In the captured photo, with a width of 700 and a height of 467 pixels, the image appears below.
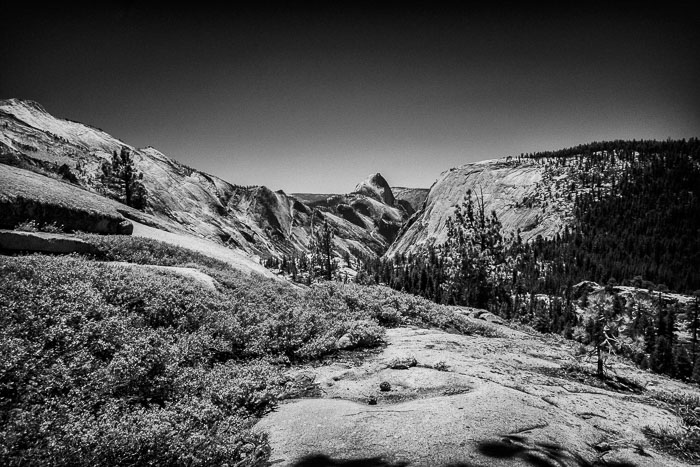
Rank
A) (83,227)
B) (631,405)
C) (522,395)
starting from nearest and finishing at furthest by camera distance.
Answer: (522,395), (631,405), (83,227)

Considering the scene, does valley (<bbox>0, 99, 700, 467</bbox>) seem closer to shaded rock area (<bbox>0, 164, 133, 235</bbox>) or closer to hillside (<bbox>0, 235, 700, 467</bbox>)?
hillside (<bbox>0, 235, 700, 467</bbox>)

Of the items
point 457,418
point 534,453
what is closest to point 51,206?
point 457,418

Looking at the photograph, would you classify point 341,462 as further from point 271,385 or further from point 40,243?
point 40,243

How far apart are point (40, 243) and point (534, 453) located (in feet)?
63.0

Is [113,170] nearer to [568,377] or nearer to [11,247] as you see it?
[11,247]

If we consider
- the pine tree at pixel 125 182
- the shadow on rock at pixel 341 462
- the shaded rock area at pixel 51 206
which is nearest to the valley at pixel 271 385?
the shadow on rock at pixel 341 462

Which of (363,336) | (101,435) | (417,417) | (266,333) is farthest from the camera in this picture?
(363,336)

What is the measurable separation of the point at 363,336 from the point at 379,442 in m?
5.77

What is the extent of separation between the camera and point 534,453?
4.78 meters

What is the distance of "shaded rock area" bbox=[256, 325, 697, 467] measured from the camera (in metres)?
4.83

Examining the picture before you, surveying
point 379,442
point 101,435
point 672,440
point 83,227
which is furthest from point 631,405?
point 83,227

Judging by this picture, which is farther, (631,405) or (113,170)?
(113,170)

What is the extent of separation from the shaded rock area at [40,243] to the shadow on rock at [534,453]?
720 inches

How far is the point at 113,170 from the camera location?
2004 inches
